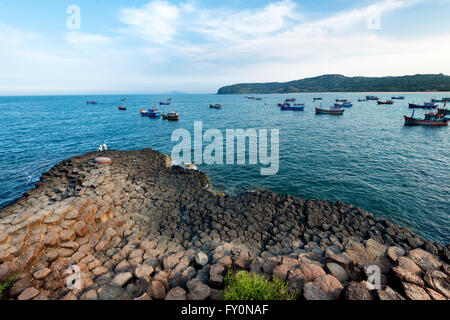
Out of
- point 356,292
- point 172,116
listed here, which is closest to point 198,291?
point 356,292

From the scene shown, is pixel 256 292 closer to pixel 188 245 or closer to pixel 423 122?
pixel 188 245

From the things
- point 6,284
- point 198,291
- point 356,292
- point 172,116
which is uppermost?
point 172,116

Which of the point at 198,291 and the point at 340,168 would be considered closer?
the point at 198,291

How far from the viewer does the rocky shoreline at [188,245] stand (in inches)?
232

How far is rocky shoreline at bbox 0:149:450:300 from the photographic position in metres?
5.90

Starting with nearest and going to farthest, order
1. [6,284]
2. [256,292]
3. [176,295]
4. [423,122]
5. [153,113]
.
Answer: [256,292], [176,295], [6,284], [423,122], [153,113]

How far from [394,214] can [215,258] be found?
1515 centimetres

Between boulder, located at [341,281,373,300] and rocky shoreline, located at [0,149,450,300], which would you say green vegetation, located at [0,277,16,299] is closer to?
rocky shoreline, located at [0,149,450,300]

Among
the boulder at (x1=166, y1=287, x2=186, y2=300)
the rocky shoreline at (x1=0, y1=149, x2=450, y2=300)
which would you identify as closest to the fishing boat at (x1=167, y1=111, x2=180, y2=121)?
the rocky shoreline at (x1=0, y1=149, x2=450, y2=300)

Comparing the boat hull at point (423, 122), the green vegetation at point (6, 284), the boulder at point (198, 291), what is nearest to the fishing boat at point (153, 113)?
the green vegetation at point (6, 284)

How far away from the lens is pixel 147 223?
11297 mm

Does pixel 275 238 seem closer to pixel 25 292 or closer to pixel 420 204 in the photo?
pixel 25 292

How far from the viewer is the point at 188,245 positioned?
383 inches
